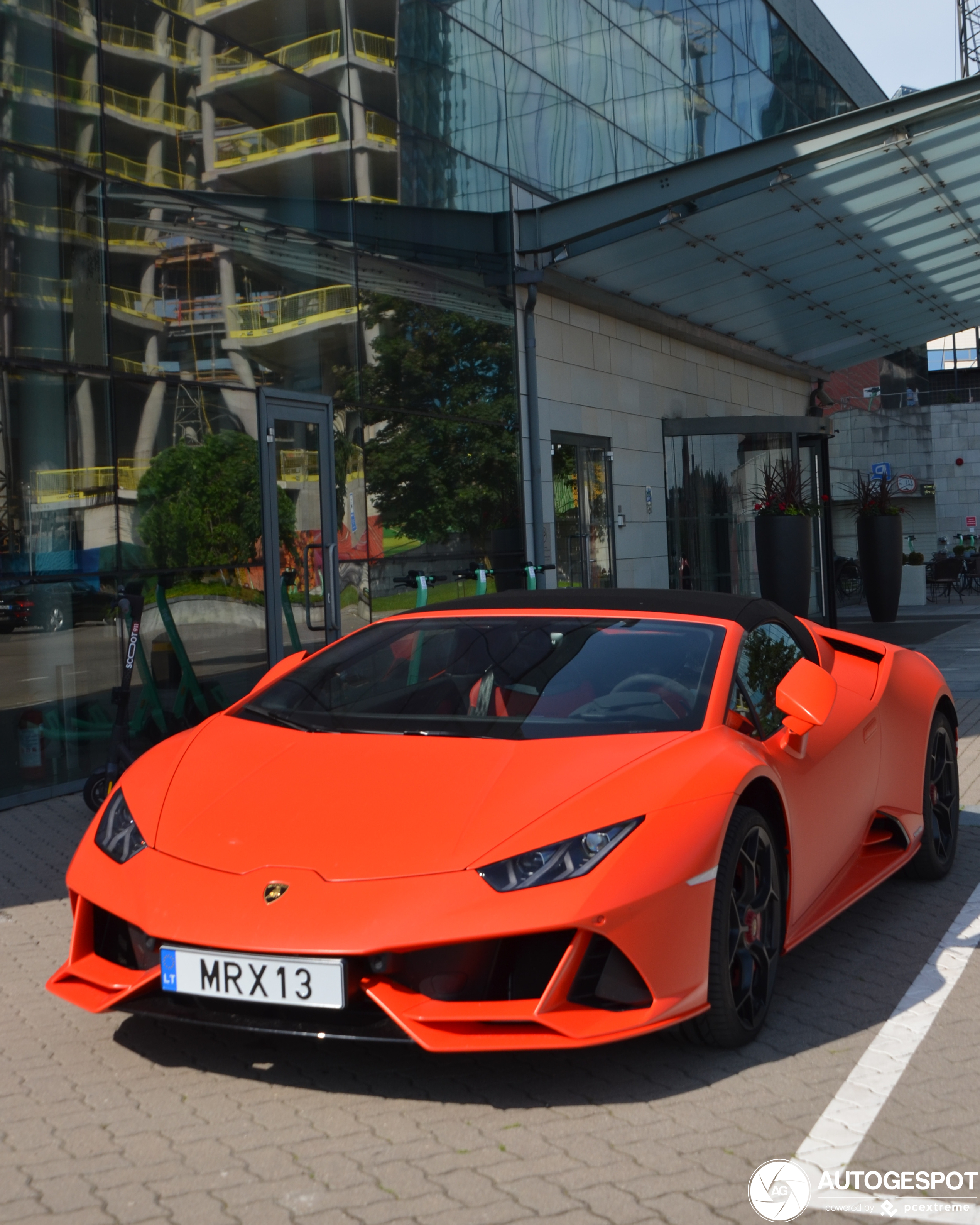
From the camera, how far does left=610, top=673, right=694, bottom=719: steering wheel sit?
432 centimetres

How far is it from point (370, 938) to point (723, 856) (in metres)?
1.04

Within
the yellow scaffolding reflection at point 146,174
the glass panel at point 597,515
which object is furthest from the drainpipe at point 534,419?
the yellow scaffolding reflection at point 146,174

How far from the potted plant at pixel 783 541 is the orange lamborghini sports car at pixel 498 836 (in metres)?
14.8

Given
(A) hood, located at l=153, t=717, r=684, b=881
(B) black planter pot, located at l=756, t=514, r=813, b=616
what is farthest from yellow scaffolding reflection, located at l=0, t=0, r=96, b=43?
(B) black planter pot, located at l=756, t=514, r=813, b=616

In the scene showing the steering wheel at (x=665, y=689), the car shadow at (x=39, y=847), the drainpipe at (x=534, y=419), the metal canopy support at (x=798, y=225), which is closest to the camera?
the steering wheel at (x=665, y=689)

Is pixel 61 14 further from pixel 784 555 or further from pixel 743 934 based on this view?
pixel 784 555

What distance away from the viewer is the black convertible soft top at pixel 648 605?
4949 millimetres

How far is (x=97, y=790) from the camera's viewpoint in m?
7.56

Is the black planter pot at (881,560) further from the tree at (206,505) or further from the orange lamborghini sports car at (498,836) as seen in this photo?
the orange lamborghini sports car at (498,836)

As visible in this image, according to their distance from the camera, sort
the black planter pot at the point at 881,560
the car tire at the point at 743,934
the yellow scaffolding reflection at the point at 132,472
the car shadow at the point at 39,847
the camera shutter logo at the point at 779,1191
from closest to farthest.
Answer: the camera shutter logo at the point at 779,1191 → the car tire at the point at 743,934 → the car shadow at the point at 39,847 → the yellow scaffolding reflection at the point at 132,472 → the black planter pot at the point at 881,560

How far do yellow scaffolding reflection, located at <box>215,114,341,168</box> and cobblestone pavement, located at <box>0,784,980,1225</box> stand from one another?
8.68m

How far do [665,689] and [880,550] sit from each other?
19617 millimetres

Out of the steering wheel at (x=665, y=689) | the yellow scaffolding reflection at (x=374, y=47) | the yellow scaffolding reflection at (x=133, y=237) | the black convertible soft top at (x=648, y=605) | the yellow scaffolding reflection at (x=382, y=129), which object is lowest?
the steering wheel at (x=665, y=689)

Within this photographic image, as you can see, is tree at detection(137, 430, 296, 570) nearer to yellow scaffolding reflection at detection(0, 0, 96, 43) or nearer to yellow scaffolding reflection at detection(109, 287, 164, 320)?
yellow scaffolding reflection at detection(109, 287, 164, 320)
